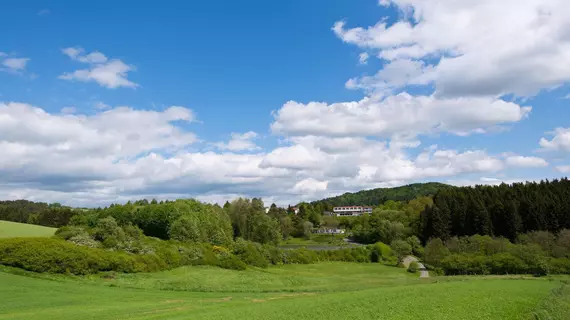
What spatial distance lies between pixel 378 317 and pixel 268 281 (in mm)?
35622

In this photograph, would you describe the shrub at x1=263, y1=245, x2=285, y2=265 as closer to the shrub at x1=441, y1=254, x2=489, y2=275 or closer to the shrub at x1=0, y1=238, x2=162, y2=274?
the shrub at x1=441, y1=254, x2=489, y2=275

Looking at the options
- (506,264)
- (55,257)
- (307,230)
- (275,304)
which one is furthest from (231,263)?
(307,230)

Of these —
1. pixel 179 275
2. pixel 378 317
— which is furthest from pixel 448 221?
pixel 378 317

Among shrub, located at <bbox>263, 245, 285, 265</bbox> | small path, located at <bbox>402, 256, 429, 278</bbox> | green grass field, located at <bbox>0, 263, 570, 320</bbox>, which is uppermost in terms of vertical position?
green grass field, located at <bbox>0, 263, 570, 320</bbox>

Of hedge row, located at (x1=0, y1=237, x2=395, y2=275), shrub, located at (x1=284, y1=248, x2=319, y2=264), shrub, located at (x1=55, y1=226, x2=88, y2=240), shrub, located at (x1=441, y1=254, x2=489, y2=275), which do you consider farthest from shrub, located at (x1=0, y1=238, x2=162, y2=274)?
shrub, located at (x1=441, y1=254, x2=489, y2=275)

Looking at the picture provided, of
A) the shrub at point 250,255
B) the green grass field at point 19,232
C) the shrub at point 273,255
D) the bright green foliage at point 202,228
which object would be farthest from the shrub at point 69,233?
the shrub at point 273,255

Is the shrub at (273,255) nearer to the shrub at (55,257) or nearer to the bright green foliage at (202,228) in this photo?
the bright green foliage at (202,228)

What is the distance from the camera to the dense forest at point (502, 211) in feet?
343

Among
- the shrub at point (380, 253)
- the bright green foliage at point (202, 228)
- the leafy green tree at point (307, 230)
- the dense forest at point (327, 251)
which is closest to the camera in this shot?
the dense forest at point (327, 251)

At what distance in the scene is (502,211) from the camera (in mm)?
111375

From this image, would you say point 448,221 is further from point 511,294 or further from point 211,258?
point 511,294

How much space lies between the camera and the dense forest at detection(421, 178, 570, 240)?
10450 centimetres

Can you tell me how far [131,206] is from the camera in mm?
130750

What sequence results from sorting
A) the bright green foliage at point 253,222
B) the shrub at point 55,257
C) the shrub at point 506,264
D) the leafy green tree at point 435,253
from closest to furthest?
the shrub at point 55,257, the shrub at point 506,264, the leafy green tree at point 435,253, the bright green foliage at point 253,222
